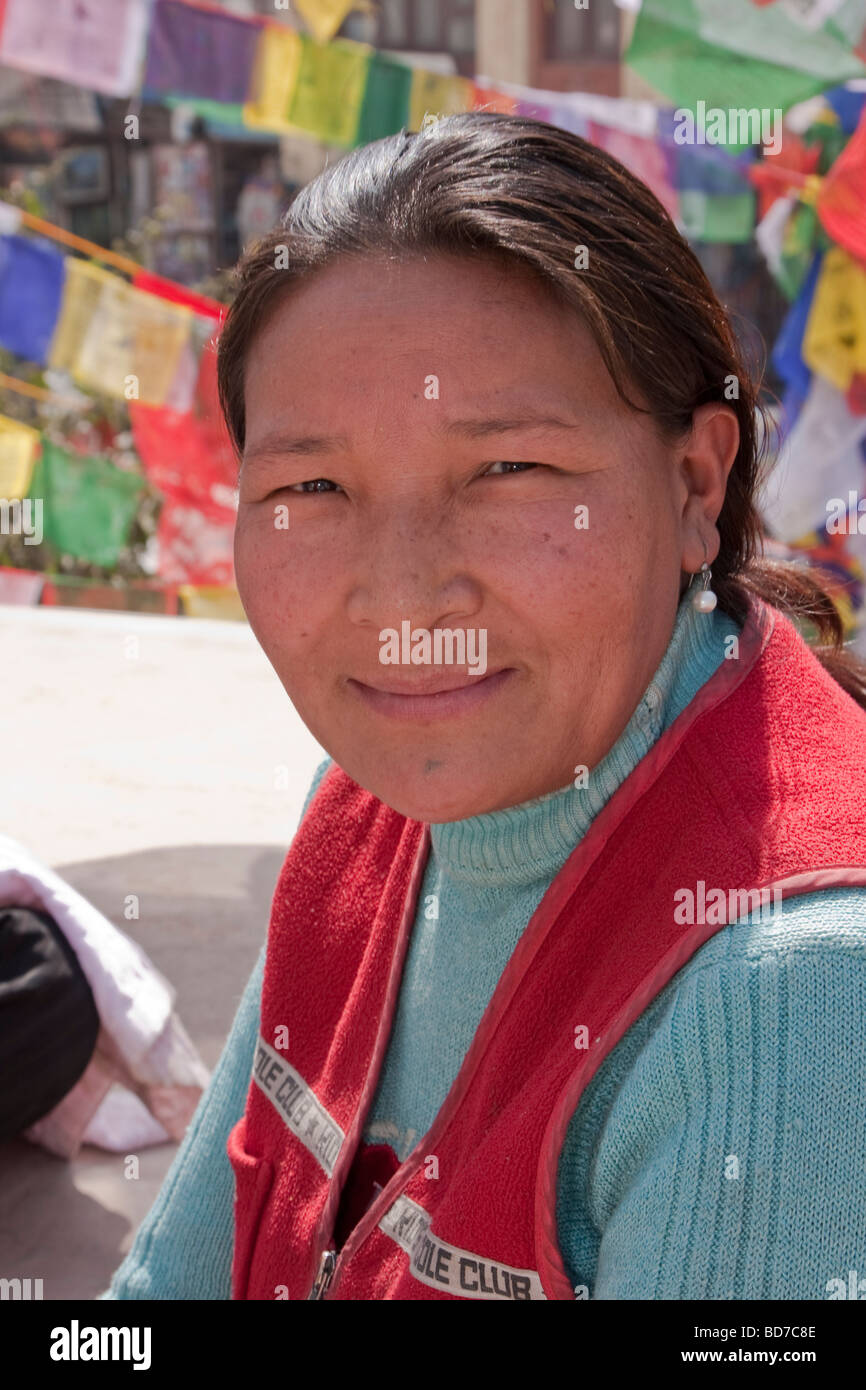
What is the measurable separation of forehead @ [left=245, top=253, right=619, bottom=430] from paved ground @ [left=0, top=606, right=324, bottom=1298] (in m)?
1.82

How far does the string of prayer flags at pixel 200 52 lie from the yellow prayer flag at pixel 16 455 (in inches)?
71.8

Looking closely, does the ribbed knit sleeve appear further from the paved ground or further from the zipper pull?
the paved ground

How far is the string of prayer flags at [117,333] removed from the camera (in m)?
6.50

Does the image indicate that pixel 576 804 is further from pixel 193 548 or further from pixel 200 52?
pixel 193 548

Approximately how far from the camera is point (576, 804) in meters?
1.09

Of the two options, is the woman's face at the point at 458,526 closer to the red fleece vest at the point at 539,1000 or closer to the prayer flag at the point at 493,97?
the red fleece vest at the point at 539,1000

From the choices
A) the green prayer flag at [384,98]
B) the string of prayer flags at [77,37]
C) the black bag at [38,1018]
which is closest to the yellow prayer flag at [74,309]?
the string of prayer flags at [77,37]

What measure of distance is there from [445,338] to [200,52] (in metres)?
5.77

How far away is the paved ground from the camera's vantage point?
2543mm

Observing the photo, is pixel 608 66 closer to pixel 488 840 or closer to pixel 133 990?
pixel 133 990

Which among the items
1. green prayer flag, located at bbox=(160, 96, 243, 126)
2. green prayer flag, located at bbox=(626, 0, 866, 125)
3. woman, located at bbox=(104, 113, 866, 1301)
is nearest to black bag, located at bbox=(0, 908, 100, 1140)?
woman, located at bbox=(104, 113, 866, 1301)

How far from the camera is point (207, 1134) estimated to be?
4.75 feet
